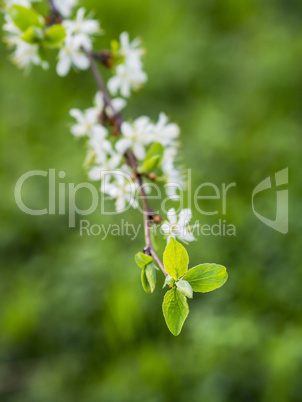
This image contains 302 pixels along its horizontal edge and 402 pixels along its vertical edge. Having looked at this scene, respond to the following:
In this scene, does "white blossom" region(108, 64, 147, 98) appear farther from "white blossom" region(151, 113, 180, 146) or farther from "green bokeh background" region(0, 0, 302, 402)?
"green bokeh background" region(0, 0, 302, 402)

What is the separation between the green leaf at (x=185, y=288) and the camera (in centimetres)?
78

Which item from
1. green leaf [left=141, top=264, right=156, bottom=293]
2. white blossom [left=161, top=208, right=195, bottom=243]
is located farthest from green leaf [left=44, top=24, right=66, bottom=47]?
green leaf [left=141, top=264, right=156, bottom=293]

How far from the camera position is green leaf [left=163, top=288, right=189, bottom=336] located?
803 mm

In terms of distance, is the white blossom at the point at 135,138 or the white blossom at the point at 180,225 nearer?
the white blossom at the point at 180,225

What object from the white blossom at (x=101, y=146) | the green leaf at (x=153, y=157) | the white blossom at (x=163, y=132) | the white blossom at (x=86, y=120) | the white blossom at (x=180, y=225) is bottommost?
the white blossom at (x=180, y=225)

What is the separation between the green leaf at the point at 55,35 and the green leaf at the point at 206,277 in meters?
0.73

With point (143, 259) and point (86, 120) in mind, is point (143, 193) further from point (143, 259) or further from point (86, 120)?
point (86, 120)

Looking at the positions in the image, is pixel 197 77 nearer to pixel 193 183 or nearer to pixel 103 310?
pixel 193 183

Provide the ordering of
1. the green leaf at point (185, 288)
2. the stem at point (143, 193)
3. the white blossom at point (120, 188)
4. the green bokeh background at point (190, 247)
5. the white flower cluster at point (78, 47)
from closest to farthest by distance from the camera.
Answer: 1. the green leaf at point (185, 288)
2. the stem at point (143, 193)
3. the white blossom at point (120, 188)
4. the white flower cluster at point (78, 47)
5. the green bokeh background at point (190, 247)

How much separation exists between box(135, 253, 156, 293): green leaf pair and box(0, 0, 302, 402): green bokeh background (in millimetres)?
1000

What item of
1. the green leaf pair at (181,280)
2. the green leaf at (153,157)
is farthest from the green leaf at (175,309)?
the green leaf at (153,157)

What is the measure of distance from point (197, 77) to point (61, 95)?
93 centimetres

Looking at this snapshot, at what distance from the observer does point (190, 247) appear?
200 cm

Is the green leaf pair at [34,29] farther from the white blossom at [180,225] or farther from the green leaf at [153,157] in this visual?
the white blossom at [180,225]
